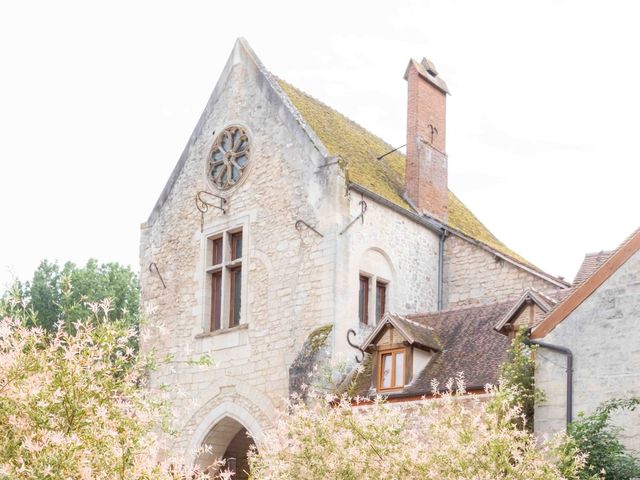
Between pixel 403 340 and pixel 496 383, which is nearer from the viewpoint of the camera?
pixel 496 383

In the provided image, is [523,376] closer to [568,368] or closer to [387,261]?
[568,368]

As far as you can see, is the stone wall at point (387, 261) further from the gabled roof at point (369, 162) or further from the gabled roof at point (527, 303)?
the gabled roof at point (527, 303)

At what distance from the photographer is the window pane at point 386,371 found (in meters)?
17.5

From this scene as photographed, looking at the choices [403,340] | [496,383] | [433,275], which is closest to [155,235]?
[433,275]

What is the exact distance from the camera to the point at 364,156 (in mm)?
22484

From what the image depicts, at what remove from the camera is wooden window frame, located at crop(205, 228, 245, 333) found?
21.0 meters

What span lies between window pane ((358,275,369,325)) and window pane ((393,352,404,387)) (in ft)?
8.37

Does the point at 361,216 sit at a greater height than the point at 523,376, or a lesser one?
greater

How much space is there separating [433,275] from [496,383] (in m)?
6.49

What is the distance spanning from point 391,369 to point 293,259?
339 centimetres

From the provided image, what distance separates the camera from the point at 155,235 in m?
23.0

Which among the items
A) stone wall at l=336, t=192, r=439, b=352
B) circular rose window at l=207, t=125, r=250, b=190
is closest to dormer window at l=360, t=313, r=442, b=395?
stone wall at l=336, t=192, r=439, b=352

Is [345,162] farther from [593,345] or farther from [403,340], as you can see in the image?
[593,345]

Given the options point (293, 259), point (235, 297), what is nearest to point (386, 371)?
point (293, 259)
